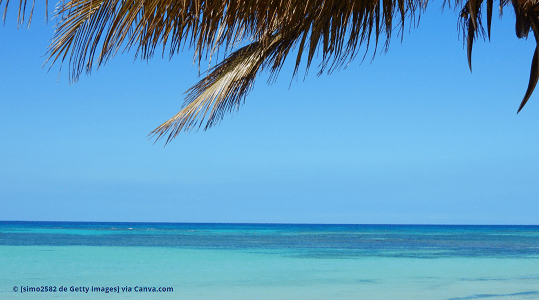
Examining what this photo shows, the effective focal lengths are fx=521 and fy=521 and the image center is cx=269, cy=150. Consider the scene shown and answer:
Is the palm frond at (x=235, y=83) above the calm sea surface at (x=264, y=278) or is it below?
above

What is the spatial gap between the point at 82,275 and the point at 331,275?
547 centimetres

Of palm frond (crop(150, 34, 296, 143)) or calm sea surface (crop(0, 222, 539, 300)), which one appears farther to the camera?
calm sea surface (crop(0, 222, 539, 300))

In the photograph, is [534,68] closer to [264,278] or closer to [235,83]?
[235,83]

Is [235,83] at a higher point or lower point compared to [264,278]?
higher

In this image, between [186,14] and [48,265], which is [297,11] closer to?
[186,14]

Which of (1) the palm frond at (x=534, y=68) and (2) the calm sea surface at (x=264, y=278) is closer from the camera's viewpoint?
(1) the palm frond at (x=534, y=68)

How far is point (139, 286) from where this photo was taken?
965 cm

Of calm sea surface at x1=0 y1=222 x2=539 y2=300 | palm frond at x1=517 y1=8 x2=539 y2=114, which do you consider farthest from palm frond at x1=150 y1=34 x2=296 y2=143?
calm sea surface at x1=0 y1=222 x2=539 y2=300

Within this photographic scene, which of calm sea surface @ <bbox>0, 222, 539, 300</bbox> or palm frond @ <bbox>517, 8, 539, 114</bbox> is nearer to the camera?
palm frond @ <bbox>517, 8, 539, 114</bbox>

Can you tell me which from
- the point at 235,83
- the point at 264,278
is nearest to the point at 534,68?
the point at 235,83

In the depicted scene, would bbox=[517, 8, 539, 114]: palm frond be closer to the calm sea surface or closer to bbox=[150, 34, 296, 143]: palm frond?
bbox=[150, 34, 296, 143]: palm frond

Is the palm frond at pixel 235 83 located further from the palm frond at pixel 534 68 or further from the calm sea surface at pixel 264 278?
the calm sea surface at pixel 264 278

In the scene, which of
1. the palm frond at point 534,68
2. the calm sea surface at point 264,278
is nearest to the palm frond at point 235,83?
the palm frond at point 534,68

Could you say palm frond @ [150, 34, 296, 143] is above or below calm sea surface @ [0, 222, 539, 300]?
above
